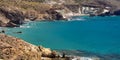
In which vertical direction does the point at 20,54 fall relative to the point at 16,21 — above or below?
above

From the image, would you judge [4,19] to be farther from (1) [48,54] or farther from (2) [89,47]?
(1) [48,54]

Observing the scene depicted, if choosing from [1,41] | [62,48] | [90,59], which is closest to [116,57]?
[90,59]

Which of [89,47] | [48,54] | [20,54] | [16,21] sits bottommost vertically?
[16,21]

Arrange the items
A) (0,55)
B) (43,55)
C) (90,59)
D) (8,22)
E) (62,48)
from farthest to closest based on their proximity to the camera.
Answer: (8,22)
(62,48)
(90,59)
(43,55)
(0,55)

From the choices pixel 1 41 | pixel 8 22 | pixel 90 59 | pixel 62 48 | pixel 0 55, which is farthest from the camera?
pixel 8 22

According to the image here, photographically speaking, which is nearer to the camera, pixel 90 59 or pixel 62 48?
pixel 90 59

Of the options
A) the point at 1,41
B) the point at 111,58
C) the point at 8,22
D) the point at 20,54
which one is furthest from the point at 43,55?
the point at 8,22

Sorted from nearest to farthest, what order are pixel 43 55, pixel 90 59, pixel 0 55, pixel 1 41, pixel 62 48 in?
pixel 0 55, pixel 1 41, pixel 43 55, pixel 90 59, pixel 62 48

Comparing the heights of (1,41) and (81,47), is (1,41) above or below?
above

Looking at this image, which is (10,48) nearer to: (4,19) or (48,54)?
(48,54)

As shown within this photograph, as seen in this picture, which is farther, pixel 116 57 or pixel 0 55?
pixel 116 57
